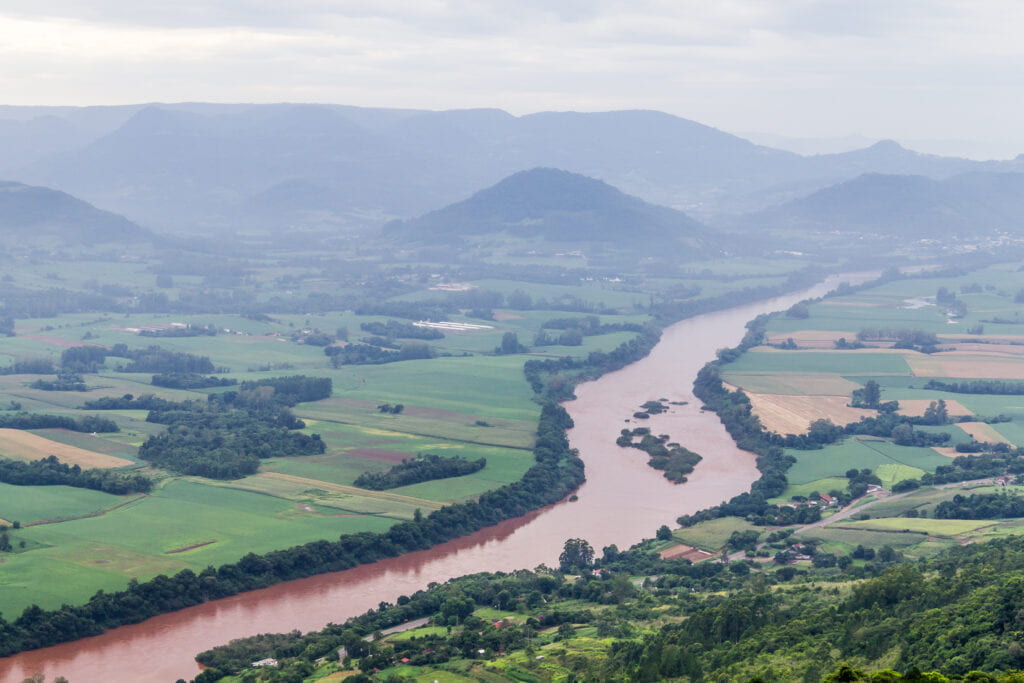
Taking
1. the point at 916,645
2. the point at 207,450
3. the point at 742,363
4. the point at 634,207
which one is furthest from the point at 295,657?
the point at 634,207

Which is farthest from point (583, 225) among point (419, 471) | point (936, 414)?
point (419, 471)

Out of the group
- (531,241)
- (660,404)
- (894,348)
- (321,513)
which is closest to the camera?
(321,513)

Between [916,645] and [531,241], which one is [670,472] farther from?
[531,241]

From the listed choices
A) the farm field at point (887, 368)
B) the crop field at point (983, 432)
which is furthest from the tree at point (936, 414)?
the crop field at point (983, 432)

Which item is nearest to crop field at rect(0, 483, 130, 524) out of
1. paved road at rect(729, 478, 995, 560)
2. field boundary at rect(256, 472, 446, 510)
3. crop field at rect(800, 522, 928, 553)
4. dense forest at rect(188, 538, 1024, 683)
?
field boundary at rect(256, 472, 446, 510)

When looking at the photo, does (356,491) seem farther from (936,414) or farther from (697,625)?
(936,414)

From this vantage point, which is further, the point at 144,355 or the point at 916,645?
the point at 144,355
